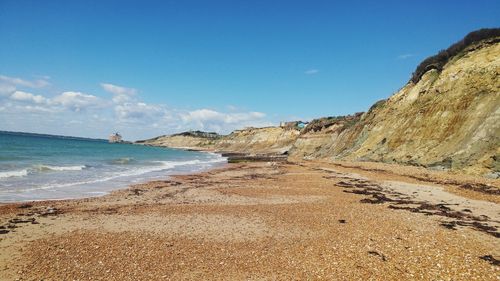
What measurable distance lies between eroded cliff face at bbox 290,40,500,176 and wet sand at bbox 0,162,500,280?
9.61 metres

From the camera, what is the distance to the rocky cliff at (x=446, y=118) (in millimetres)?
27625

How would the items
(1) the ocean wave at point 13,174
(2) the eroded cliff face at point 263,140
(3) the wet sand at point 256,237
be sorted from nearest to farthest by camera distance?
1. (3) the wet sand at point 256,237
2. (1) the ocean wave at point 13,174
3. (2) the eroded cliff face at point 263,140

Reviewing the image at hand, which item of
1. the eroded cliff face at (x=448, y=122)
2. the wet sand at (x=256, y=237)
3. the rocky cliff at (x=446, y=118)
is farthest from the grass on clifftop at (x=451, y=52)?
the wet sand at (x=256, y=237)

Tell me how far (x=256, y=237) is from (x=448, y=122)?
29.5 m

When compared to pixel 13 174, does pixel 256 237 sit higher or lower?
lower

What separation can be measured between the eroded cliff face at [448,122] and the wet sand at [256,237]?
9.61m

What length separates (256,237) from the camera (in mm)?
11680

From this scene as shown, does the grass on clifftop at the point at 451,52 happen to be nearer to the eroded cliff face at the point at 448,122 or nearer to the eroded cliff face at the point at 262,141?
the eroded cliff face at the point at 448,122

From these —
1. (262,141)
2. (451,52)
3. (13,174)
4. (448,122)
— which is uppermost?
(451,52)

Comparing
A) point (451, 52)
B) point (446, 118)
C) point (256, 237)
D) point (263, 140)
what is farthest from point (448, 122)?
point (263, 140)

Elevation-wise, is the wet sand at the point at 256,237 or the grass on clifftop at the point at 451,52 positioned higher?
the grass on clifftop at the point at 451,52

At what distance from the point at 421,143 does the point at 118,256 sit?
112 ft

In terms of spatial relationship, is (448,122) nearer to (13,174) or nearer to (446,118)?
(446,118)

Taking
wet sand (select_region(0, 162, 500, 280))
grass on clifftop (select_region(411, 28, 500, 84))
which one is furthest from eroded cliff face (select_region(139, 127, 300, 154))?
wet sand (select_region(0, 162, 500, 280))
